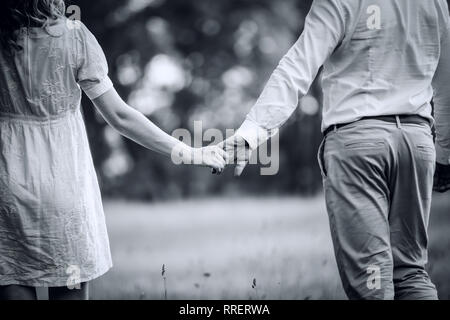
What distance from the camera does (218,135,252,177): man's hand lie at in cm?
274

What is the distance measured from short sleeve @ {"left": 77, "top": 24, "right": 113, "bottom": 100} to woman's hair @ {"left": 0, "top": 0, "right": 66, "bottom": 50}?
149 mm

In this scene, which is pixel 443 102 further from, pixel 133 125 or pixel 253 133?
pixel 133 125

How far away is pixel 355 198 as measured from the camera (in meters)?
2.50

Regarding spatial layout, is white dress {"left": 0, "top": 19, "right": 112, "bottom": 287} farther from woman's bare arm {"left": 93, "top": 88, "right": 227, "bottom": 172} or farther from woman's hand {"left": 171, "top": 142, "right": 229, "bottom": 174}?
woman's hand {"left": 171, "top": 142, "right": 229, "bottom": 174}

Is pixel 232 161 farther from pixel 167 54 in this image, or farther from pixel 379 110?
pixel 167 54

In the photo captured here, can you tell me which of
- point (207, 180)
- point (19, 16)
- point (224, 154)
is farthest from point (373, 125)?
point (207, 180)

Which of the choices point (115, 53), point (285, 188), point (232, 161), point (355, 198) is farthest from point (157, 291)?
point (285, 188)

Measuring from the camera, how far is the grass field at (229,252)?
14.6 ft

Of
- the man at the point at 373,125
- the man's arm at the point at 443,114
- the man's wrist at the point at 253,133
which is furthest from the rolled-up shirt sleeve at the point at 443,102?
the man's wrist at the point at 253,133

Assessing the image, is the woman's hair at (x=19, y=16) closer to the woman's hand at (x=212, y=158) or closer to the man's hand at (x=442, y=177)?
the woman's hand at (x=212, y=158)

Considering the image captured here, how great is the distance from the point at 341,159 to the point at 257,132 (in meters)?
0.39

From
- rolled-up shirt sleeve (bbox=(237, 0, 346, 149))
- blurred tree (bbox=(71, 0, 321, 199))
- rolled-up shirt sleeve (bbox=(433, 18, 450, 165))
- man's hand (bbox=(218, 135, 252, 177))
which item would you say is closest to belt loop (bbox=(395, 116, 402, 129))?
rolled-up shirt sleeve (bbox=(237, 0, 346, 149))

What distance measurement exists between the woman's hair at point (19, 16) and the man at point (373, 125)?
0.95m

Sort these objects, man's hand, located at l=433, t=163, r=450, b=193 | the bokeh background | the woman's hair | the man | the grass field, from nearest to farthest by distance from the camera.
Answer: the woman's hair < the man < man's hand, located at l=433, t=163, r=450, b=193 < the grass field < the bokeh background
